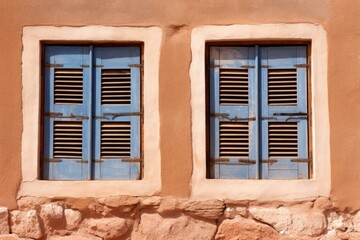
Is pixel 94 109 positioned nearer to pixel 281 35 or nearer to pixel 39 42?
pixel 39 42

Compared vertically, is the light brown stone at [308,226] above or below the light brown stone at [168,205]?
below

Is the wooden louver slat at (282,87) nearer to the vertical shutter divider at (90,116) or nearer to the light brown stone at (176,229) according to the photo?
the light brown stone at (176,229)

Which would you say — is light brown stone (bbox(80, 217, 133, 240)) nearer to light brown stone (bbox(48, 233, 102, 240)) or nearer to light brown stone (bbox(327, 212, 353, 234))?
light brown stone (bbox(48, 233, 102, 240))

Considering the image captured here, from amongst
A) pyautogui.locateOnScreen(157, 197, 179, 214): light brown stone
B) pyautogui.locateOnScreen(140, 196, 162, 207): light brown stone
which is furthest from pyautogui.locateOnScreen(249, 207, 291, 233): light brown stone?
pyautogui.locateOnScreen(140, 196, 162, 207): light brown stone

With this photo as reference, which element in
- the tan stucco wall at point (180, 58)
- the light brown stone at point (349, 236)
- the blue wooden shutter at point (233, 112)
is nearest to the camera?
the light brown stone at point (349, 236)

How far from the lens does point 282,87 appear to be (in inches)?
253

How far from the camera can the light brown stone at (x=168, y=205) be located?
623 centimetres

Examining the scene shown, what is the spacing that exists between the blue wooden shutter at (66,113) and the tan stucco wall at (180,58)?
23 centimetres

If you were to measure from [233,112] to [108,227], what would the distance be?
1305 millimetres

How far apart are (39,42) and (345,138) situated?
2473mm

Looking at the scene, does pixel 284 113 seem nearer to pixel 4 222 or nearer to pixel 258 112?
pixel 258 112

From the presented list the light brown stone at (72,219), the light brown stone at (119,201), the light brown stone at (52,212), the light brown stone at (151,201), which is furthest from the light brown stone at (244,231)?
the light brown stone at (52,212)

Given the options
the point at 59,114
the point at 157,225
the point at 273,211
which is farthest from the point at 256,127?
the point at 59,114

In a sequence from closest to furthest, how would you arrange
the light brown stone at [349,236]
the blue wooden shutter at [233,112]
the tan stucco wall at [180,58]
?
the light brown stone at [349,236]
the tan stucco wall at [180,58]
the blue wooden shutter at [233,112]
